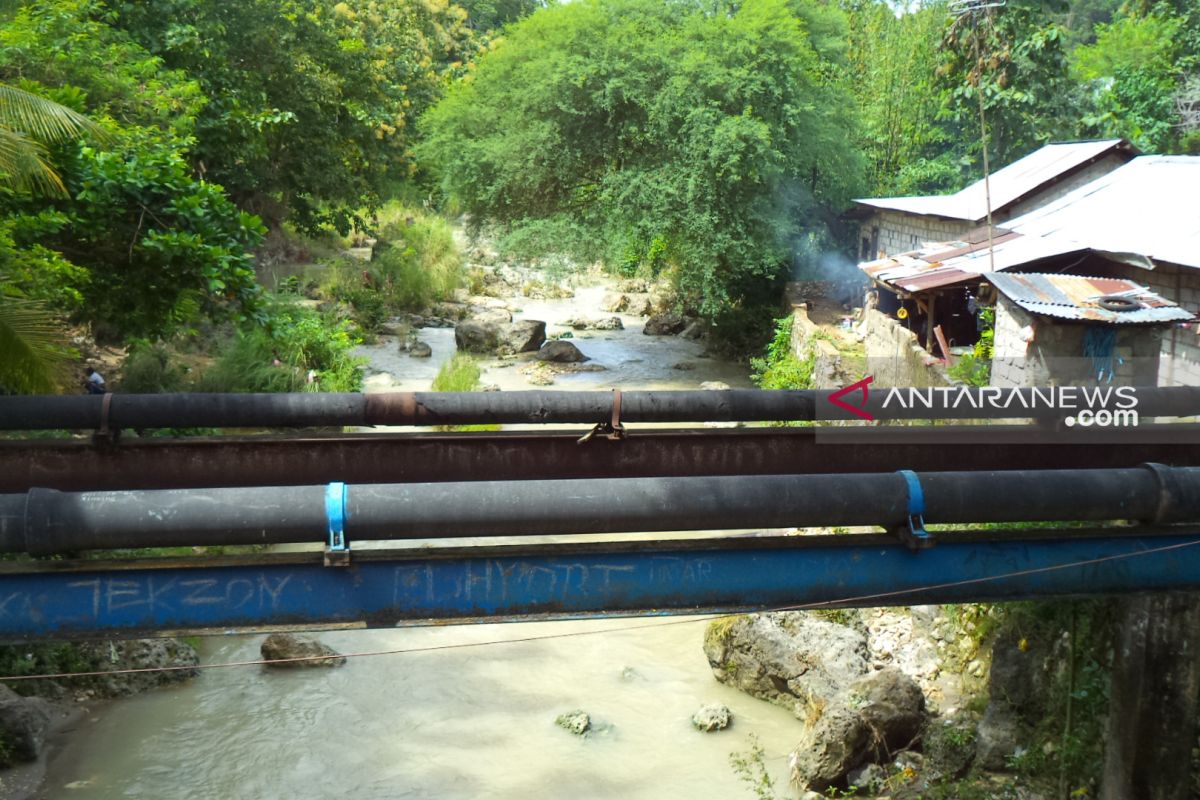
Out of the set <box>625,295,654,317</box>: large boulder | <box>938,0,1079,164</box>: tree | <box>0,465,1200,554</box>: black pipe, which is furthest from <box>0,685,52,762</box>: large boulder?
<box>938,0,1079,164</box>: tree

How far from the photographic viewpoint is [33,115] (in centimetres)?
798

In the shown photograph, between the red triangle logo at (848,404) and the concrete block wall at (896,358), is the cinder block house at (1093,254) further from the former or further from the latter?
the red triangle logo at (848,404)

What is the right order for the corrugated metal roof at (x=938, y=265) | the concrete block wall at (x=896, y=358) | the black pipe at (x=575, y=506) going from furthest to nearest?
the corrugated metal roof at (x=938, y=265) → the concrete block wall at (x=896, y=358) → the black pipe at (x=575, y=506)

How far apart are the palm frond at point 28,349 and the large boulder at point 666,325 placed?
59.4ft

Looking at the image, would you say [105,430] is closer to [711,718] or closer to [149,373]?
[711,718]

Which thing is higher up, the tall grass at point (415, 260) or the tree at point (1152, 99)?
the tree at point (1152, 99)

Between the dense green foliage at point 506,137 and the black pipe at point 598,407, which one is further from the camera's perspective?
the dense green foliage at point 506,137

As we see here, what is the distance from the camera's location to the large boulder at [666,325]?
25531 mm

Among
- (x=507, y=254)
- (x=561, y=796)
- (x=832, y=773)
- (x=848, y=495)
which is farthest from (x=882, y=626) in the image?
(x=507, y=254)

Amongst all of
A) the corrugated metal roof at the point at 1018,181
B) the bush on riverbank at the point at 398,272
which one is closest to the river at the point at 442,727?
the corrugated metal roof at the point at 1018,181

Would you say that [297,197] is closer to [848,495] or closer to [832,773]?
[832,773]

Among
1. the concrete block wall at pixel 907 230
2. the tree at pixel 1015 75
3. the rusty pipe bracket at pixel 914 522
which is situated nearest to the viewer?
the rusty pipe bracket at pixel 914 522

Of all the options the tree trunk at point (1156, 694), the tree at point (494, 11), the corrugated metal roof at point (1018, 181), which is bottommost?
the tree trunk at point (1156, 694)

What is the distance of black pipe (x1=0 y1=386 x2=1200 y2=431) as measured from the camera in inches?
247
